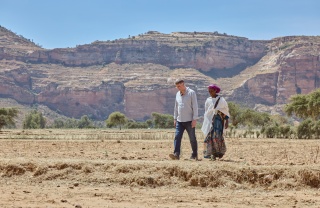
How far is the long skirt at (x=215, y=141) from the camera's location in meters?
13.1

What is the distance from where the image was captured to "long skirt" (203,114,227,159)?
13.1 m

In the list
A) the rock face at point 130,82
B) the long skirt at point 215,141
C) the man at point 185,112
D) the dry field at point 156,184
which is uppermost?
the rock face at point 130,82

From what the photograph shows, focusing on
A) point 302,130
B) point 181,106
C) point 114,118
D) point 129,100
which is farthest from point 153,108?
point 181,106

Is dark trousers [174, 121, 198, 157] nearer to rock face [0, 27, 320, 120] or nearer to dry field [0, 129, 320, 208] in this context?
dry field [0, 129, 320, 208]

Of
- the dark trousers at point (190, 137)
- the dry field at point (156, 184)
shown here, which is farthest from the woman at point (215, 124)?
the dry field at point (156, 184)

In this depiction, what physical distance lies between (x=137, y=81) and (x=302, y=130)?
149523 mm

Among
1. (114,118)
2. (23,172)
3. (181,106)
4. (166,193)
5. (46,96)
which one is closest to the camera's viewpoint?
(166,193)

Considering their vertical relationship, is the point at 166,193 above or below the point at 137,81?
below

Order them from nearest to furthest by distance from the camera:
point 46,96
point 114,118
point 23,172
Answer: point 23,172 < point 114,118 < point 46,96

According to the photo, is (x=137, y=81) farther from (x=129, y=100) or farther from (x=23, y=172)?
(x=23, y=172)

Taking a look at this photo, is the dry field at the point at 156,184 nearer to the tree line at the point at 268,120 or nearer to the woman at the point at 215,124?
the woman at the point at 215,124

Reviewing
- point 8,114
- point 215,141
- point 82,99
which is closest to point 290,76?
point 82,99

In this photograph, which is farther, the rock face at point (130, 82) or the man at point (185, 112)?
the rock face at point (130, 82)

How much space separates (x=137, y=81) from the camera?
18738 cm
